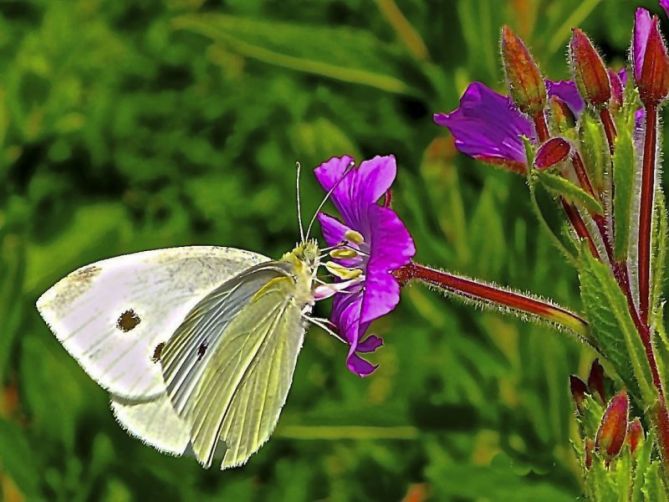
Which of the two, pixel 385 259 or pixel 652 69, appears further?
pixel 385 259

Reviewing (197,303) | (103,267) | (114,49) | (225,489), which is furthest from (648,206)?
(114,49)

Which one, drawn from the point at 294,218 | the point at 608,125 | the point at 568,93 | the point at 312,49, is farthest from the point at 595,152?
the point at 294,218

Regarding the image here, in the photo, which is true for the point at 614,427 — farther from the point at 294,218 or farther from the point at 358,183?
the point at 294,218

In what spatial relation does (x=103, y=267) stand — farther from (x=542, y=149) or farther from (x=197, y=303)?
(x=542, y=149)

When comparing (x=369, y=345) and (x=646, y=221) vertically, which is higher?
(x=646, y=221)

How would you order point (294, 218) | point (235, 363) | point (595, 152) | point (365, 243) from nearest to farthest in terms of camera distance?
point (595, 152) < point (365, 243) < point (235, 363) < point (294, 218)

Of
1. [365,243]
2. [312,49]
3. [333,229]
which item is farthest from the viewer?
[312,49]

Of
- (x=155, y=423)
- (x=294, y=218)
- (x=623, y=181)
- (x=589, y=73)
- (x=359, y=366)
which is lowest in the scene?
(x=155, y=423)

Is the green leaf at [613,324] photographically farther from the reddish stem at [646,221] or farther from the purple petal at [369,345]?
the purple petal at [369,345]
